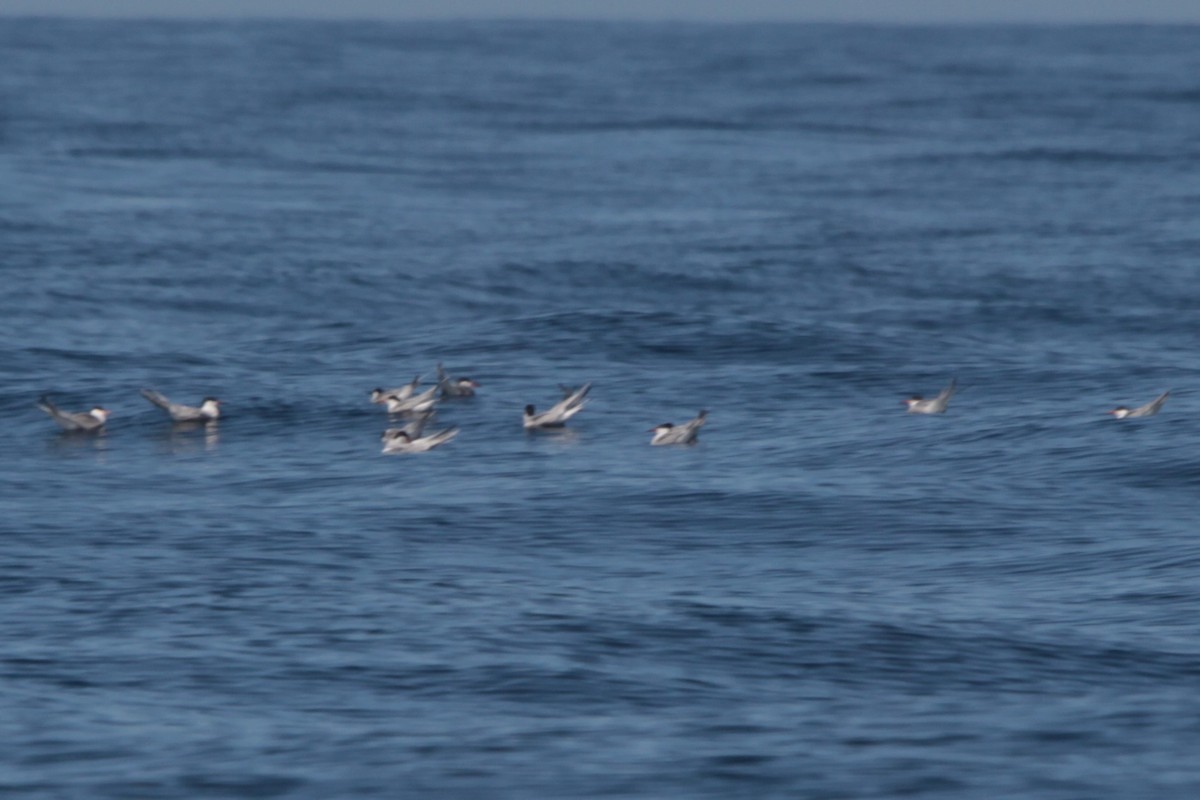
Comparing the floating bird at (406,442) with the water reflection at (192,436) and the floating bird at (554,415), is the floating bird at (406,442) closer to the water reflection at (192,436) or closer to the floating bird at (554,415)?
the floating bird at (554,415)

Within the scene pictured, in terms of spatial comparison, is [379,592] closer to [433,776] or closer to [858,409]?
[433,776]

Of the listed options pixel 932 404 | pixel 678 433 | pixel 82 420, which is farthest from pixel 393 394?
pixel 932 404

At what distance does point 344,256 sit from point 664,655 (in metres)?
37.8

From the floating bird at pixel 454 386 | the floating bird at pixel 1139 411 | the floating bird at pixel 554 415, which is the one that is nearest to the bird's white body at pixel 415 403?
the floating bird at pixel 454 386

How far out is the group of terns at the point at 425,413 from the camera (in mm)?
31672

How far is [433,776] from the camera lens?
55.8 ft

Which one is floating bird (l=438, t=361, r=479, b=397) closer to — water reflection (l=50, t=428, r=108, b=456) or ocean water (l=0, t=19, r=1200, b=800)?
ocean water (l=0, t=19, r=1200, b=800)

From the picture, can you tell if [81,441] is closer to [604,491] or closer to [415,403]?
[415,403]

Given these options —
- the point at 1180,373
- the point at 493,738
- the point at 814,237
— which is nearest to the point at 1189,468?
the point at 1180,373

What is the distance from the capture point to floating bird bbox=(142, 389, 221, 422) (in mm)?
33594

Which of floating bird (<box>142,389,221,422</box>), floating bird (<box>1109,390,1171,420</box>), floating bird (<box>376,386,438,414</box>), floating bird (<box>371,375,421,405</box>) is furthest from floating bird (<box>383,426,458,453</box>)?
floating bird (<box>1109,390,1171,420</box>)

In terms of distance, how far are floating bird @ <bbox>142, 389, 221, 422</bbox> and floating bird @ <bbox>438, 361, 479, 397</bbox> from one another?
3.90 meters

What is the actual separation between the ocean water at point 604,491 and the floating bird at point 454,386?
0.58 meters

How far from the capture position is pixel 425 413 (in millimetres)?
32938
